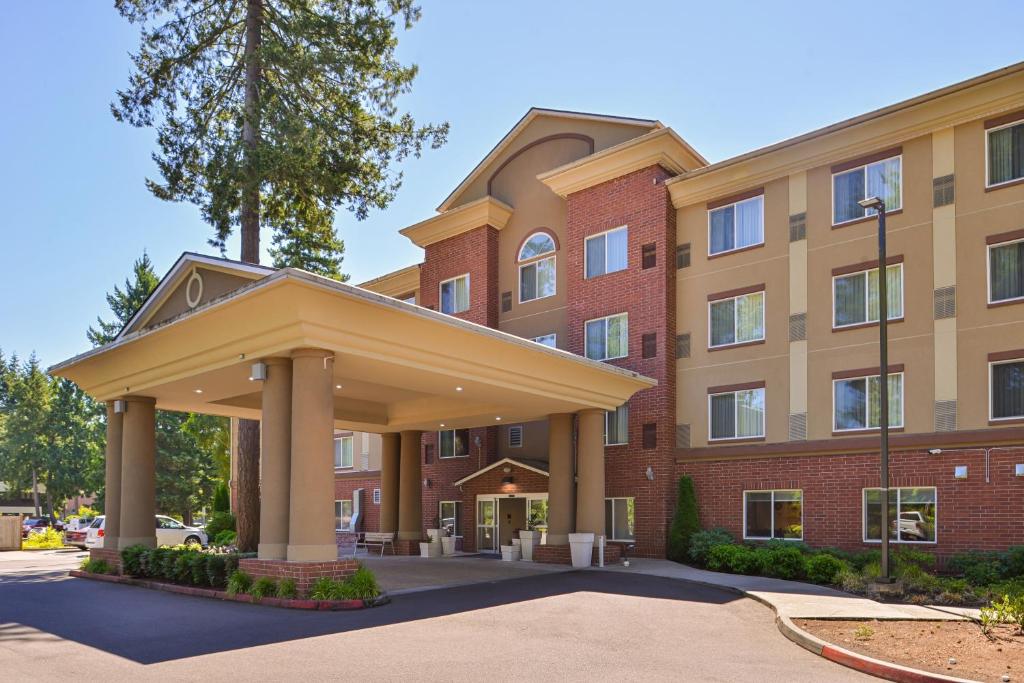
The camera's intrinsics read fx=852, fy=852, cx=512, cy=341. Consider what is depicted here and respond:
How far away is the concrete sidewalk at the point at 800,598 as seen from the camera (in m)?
13.6

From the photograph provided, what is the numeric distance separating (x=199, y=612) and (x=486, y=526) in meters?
16.6

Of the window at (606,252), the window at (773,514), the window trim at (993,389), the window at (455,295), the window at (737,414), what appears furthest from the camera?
the window at (455,295)

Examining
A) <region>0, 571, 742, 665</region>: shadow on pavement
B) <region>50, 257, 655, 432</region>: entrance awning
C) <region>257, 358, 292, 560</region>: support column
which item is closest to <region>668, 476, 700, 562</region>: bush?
<region>50, 257, 655, 432</region>: entrance awning

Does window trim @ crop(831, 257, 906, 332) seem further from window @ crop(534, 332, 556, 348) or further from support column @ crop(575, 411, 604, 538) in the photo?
window @ crop(534, 332, 556, 348)

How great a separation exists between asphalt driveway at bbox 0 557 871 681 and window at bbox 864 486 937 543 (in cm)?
656

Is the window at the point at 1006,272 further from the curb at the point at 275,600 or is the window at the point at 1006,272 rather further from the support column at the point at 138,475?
the support column at the point at 138,475

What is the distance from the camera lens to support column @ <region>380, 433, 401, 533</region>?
98.0ft

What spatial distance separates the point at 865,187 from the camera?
22656mm

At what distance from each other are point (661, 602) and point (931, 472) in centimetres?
906

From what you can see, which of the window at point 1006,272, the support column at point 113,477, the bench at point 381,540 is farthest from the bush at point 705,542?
the support column at point 113,477

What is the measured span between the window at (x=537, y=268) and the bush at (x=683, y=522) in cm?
840

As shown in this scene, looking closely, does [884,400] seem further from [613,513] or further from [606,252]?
[606,252]

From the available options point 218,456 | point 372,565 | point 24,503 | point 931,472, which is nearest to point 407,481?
point 372,565

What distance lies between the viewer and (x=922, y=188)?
850 inches
